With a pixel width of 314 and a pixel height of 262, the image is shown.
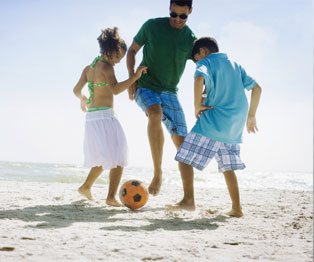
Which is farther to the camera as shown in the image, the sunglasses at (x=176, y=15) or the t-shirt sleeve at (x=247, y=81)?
the sunglasses at (x=176, y=15)

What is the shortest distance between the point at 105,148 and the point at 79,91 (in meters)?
0.93

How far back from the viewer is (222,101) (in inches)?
137

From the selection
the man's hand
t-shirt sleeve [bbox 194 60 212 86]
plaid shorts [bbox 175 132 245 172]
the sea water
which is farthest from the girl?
the sea water

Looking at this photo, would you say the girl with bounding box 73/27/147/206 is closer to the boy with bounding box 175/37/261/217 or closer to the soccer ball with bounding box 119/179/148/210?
the soccer ball with bounding box 119/179/148/210

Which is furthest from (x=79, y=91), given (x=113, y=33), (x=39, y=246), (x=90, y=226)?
(x=39, y=246)

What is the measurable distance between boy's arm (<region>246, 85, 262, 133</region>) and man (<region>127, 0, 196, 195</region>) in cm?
85

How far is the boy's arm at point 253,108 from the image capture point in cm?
371

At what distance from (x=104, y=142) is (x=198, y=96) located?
131 centimetres

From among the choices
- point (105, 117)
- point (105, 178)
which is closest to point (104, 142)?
point (105, 117)

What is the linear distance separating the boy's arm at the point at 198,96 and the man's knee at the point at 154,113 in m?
0.67

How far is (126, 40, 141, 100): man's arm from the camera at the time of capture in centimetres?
431

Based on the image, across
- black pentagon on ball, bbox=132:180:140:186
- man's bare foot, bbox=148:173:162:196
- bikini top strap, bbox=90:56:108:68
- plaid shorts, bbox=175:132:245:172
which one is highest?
bikini top strap, bbox=90:56:108:68

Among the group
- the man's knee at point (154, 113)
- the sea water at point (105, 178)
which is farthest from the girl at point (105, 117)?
the sea water at point (105, 178)

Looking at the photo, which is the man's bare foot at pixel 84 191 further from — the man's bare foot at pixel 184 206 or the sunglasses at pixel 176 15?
the sunglasses at pixel 176 15
